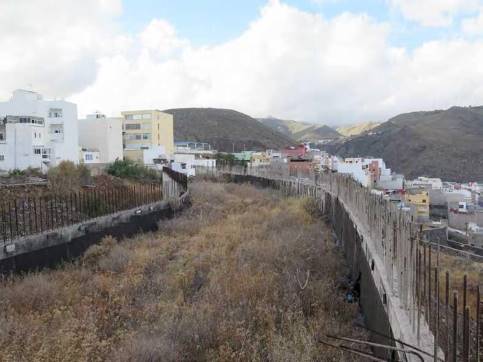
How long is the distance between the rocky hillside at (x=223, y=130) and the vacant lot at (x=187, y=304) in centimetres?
9892

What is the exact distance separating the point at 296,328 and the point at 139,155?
46.8 meters

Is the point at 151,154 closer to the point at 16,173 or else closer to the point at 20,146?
the point at 20,146

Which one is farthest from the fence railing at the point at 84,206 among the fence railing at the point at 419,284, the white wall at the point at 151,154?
the white wall at the point at 151,154

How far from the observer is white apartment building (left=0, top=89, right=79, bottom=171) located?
32344mm

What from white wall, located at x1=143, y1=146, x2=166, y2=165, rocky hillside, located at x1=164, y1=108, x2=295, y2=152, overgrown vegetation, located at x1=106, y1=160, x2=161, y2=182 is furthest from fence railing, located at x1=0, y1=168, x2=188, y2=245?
rocky hillside, located at x1=164, y1=108, x2=295, y2=152

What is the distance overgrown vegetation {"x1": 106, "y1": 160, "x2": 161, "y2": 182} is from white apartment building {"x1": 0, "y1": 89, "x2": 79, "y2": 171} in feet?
15.8

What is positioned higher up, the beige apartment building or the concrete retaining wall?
the beige apartment building

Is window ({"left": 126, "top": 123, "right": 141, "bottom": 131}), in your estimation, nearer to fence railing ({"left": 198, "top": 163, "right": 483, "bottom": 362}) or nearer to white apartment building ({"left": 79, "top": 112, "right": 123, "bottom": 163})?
white apartment building ({"left": 79, "top": 112, "right": 123, "bottom": 163})

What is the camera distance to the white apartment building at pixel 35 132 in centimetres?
3234

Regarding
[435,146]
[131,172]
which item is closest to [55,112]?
[131,172]

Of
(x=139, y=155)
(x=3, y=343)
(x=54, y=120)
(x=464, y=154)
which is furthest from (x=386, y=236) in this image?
(x=464, y=154)

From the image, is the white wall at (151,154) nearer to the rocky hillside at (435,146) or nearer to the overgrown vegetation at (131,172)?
the overgrown vegetation at (131,172)

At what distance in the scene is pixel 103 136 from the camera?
4491 centimetres

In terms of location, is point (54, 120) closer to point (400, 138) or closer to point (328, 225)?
point (328, 225)
